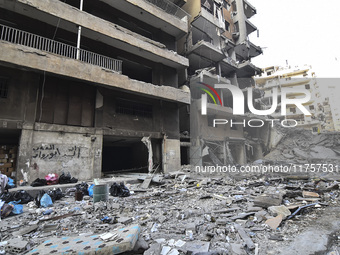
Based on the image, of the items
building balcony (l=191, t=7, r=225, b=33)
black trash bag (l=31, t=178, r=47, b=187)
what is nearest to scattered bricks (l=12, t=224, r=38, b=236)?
black trash bag (l=31, t=178, r=47, b=187)

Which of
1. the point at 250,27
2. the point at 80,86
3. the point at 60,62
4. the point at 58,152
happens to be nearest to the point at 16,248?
the point at 58,152

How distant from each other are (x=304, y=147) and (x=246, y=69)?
36.9 feet

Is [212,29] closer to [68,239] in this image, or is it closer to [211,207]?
[211,207]

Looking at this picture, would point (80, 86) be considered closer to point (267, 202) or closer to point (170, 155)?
point (170, 155)

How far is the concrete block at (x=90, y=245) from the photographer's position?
7.44 feet

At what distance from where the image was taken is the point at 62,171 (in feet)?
28.5

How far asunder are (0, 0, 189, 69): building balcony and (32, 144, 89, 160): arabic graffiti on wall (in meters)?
6.21

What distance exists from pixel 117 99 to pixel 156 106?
Answer: 2876mm

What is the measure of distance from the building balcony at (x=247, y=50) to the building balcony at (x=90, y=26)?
13.6 m

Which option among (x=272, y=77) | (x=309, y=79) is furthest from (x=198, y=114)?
(x=309, y=79)

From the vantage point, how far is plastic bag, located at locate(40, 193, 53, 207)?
533 cm

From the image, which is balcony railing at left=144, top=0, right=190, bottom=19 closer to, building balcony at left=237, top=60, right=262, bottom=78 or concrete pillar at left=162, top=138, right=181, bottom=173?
building balcony at left=237, top=60, right=262, bottom=78

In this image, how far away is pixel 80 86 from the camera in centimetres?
1000

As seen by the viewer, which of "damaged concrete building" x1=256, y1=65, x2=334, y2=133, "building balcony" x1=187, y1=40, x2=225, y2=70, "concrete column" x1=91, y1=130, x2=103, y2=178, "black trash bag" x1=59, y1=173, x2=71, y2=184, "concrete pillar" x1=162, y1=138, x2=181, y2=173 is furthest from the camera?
"damaged concrete building" x1=256, y1=65, x2=334, y2=133
